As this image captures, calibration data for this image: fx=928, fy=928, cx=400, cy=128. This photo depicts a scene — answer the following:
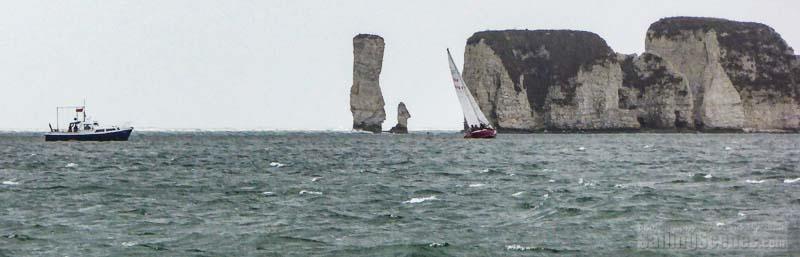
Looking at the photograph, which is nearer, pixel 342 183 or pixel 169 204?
pixel 169 204

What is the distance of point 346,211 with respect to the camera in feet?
94.1

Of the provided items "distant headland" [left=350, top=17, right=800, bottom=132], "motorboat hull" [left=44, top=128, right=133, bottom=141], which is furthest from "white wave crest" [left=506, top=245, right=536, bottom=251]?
"distant headland" [left=350, top=17, right=800, bottom=132]

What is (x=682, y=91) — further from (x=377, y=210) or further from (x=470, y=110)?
(x=377, y=210)

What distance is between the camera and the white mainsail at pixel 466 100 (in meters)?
136

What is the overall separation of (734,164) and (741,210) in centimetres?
2749

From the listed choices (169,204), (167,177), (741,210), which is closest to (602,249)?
(741,210)

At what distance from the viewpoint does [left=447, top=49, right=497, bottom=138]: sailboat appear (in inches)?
5344

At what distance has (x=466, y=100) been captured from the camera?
13938 cm

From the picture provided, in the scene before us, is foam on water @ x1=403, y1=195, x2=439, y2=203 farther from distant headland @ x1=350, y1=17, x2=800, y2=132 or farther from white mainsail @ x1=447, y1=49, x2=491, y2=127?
distant headland @ x1=350, y1=17, x2=800, y2=132

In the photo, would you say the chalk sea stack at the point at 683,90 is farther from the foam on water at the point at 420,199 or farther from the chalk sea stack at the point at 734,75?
the foam on water at the point at 420,199

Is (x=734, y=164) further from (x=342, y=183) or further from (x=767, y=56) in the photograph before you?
(x=767, y=56)

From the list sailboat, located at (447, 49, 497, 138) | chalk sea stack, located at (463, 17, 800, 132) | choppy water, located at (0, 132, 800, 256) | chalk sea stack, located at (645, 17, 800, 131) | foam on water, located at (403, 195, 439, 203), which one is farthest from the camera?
chalk sea stack, located at (463, 17, 800, 132)

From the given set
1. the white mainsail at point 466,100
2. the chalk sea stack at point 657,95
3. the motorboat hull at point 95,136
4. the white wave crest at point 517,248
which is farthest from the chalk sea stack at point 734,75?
the white wave crest at point 517,248

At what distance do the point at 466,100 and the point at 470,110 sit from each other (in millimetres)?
1981
